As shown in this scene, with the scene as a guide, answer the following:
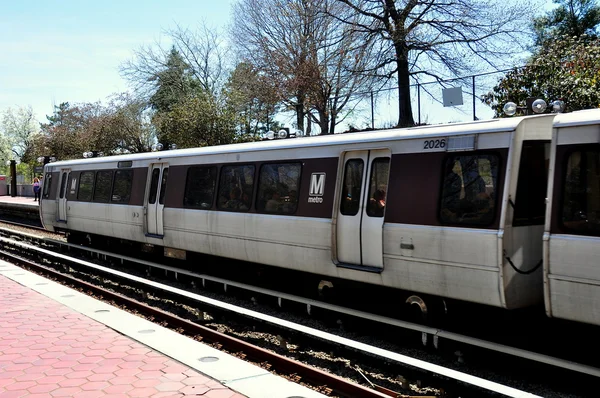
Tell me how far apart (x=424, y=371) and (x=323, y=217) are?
10.5 ft

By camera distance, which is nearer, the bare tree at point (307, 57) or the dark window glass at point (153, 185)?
the dark window glass at point (153, 185)

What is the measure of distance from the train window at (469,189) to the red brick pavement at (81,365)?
3.47 meters

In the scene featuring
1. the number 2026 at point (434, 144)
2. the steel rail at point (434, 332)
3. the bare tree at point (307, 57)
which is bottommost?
→ the steel rail at point (434, 332)

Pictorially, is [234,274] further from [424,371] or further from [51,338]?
[424,371]

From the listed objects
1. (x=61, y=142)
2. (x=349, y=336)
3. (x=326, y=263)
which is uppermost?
(x=61, y=142)

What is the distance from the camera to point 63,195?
17.9 metres

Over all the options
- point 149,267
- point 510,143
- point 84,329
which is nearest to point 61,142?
point 149,267

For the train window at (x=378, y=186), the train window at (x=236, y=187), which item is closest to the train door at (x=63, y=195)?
the train window at (x=236, y=187)

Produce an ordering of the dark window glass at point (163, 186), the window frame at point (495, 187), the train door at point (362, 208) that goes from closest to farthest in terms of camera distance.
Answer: the window frame at point (495, 187) < the train door at point (362, 208) < the dark window glass at point (163, 186)

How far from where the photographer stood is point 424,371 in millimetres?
6094

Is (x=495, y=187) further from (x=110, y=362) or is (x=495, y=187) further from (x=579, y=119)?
(x=110, y=362)

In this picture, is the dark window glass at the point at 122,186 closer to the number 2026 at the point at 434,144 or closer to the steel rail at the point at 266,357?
the steel rail at the point at 266,357

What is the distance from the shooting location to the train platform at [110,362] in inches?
216

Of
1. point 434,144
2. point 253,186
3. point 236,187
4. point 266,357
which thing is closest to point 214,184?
point 236,187
